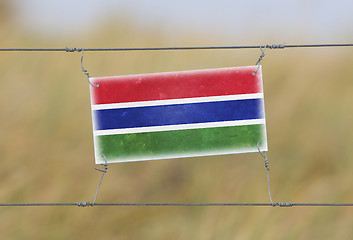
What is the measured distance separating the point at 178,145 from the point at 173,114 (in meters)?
0.22

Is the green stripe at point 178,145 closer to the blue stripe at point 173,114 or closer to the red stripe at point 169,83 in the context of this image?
the blue stripe at point 173,114

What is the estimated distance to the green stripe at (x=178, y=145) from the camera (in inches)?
257

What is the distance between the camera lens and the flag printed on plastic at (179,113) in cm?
652

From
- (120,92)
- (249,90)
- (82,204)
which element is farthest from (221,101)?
(82,204)

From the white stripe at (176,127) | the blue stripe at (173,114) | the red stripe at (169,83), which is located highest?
the red stripe at (169,83)

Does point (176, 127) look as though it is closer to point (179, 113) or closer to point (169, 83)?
point (179, 113)

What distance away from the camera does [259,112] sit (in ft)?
21.4

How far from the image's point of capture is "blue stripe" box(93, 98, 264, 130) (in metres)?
6.53

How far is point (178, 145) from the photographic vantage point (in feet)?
21.4

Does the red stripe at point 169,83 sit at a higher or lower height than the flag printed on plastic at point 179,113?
higher

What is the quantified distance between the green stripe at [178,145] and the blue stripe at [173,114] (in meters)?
0.08

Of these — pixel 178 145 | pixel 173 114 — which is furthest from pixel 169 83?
pixel 178 145

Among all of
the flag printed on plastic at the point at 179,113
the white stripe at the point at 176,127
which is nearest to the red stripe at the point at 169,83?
the flag printed on plastic at the point at 179,113

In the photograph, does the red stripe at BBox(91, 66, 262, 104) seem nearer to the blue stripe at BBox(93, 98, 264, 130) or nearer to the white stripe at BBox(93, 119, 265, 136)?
the blue stripe at BBox(93, 98, 264, 130)
